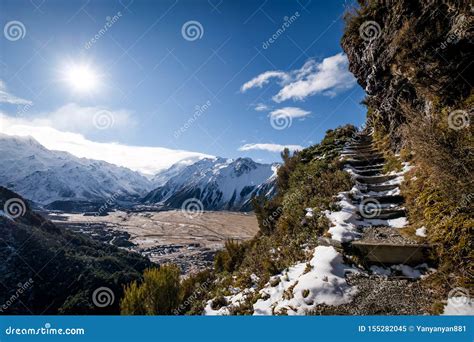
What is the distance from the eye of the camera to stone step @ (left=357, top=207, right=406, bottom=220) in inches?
316

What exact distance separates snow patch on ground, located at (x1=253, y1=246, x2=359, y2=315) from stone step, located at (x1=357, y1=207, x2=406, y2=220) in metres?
2.31

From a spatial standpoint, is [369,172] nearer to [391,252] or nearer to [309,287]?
[391,252]

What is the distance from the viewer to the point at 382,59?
1177cm

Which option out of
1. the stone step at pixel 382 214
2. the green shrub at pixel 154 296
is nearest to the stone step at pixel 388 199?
the stone step at pixel 382 214

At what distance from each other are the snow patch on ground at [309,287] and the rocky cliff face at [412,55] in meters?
4.60

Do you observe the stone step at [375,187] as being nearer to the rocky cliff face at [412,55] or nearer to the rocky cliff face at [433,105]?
the rocky cliff face at [433,105]

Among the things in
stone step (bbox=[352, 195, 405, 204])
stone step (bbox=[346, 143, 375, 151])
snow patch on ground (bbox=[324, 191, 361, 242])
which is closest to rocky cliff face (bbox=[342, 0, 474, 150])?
stone step (bbox=[346, 143, 375, 151])

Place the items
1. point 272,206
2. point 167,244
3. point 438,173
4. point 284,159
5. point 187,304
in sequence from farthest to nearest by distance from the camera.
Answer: point 167,244, point 284,159, point 272,206, point 187,304, point 438,173

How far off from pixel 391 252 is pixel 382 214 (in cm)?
231

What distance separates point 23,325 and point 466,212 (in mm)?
9901

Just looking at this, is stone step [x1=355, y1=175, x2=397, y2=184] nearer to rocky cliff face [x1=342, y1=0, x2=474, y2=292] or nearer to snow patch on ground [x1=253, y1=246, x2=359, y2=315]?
rocky cliff face [x1=342, y1=0, x2=474, y2=292]

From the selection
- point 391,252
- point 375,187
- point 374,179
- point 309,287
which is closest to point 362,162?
point 374,179

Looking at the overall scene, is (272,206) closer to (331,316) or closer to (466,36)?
(331,316)

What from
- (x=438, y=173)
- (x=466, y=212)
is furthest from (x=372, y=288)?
(x=438, y=173)
